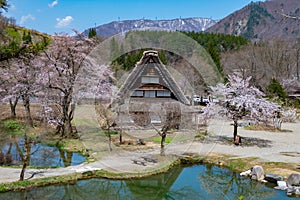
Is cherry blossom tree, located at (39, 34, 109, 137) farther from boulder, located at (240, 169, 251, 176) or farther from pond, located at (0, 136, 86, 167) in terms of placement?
boulder, located at (240, 169, 251, 176)

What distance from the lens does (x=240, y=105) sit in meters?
13.8

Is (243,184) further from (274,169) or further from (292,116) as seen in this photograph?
(292,116)

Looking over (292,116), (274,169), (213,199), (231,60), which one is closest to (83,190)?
(213,199)

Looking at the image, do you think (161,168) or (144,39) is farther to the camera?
(144,39)

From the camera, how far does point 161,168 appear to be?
1060 centimetres

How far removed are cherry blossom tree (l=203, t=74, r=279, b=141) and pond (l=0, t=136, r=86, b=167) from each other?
6.30 metres

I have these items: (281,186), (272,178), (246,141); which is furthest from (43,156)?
(246,141)

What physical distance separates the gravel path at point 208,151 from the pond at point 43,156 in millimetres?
1012

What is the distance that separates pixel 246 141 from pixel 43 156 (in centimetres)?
918

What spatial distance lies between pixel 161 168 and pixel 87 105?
33.6 feet

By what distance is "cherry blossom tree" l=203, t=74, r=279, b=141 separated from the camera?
13852 mm

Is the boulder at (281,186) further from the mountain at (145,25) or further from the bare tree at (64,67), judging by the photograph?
the bare tree at (64,67)

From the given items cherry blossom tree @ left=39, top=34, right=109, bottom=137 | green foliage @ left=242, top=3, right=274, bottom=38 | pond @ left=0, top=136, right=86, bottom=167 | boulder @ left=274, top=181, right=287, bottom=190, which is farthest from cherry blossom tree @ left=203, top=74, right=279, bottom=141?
green foliage @ left=242, top=3, right=274, bottom=38

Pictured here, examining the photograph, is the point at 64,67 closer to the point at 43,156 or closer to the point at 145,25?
the point at 145,25
